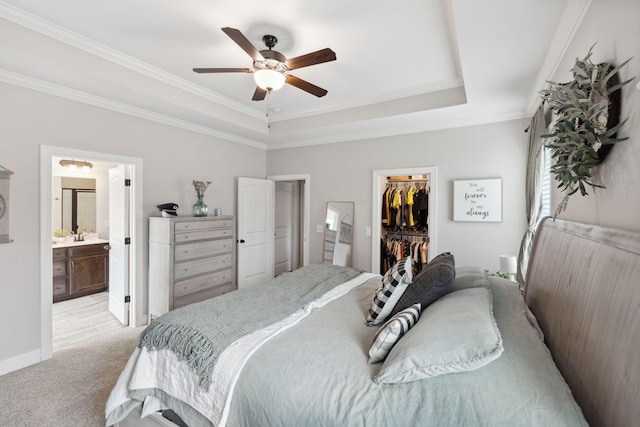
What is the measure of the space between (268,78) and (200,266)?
2.56 m

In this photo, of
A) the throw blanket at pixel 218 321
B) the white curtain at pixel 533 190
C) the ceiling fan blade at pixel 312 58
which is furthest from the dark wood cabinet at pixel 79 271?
the white curtain at pixel 533 190

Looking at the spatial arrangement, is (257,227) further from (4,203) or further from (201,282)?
(4,203)

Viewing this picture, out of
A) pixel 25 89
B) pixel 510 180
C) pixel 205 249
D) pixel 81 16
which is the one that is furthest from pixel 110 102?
pixel 510 180

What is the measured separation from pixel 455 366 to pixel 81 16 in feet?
10.7

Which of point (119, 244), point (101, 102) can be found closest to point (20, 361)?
point (119, 244)

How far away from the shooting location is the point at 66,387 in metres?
2.42

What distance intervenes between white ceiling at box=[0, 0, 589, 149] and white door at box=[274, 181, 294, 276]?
2.36 m

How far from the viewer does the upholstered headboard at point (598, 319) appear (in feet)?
2.77

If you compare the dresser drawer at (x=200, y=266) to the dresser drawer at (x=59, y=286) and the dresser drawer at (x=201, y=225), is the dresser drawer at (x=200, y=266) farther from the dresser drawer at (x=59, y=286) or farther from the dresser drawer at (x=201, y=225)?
the dresser drawer at (x=59, y=286)

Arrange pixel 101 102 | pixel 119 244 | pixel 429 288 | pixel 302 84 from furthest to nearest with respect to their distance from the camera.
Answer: pixel 119 244 < pixel 101 102 < pixel 302 84 < pixel 429 288

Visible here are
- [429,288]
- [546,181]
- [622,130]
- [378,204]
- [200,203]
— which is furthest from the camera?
[378,204]

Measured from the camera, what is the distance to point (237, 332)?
Answer: 5.49 ft

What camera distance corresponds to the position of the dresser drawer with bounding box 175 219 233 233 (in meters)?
3.56

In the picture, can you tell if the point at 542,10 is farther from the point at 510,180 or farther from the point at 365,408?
the point at 365,408
